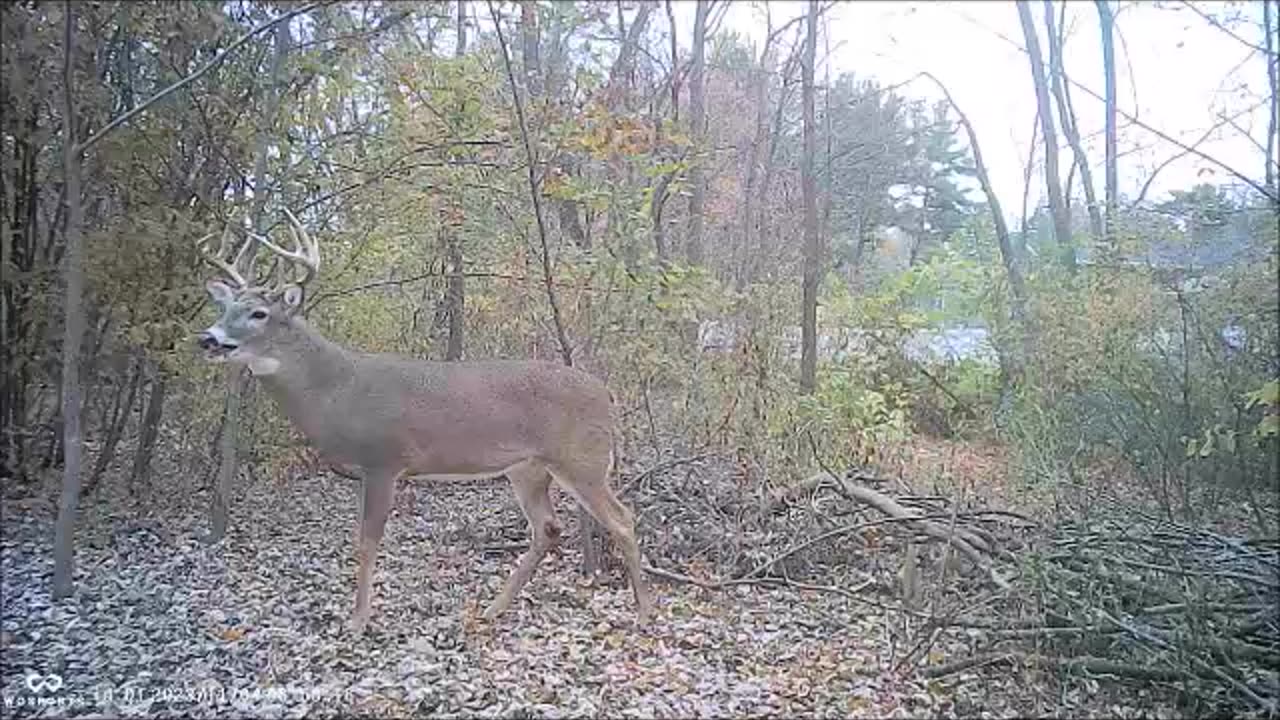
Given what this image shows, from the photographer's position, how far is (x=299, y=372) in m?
4.27

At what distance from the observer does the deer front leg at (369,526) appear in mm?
4203

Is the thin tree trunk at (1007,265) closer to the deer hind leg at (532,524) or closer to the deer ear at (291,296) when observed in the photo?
the deer hind leg at (532,524)

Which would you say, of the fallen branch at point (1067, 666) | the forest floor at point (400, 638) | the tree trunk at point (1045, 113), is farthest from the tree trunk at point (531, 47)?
the tree trunk at point (1045, 113)

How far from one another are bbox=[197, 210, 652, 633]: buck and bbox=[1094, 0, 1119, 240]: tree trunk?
4.61 meters

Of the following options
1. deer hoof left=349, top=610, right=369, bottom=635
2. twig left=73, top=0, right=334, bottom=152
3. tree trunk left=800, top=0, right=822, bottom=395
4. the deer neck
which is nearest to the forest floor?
deer hoof left=349, top=610, right=369, bottom=635

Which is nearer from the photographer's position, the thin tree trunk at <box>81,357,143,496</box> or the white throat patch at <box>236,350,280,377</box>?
the white throat patch at <box>236,350,280,377</box>

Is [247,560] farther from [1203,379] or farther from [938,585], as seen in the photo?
[1203,379]

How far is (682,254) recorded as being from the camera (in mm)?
7758

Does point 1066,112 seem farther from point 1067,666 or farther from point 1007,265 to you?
Result: point 1067,666

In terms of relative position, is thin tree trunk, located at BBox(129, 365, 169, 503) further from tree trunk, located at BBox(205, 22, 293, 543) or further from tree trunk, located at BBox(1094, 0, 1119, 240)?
tree trunk, located at BBox(1094, 0, 1119, 240)

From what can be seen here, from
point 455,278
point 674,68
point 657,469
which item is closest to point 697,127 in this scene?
point 674,68

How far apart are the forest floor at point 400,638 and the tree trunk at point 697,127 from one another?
2939 millimetres

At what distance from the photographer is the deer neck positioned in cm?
426

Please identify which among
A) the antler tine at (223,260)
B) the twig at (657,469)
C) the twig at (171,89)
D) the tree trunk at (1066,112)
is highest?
the tree trunk at (1066,112)
